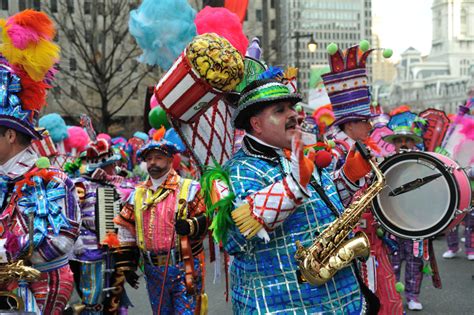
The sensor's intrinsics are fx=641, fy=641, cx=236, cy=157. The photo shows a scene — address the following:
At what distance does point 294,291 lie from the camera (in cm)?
302

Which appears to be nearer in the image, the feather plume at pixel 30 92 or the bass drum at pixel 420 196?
the feather plume at pixel 30 92

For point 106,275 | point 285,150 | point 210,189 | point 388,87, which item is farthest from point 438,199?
point 388,87

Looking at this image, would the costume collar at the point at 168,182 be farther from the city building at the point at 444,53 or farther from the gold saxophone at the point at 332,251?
the city building at the point at 444,53

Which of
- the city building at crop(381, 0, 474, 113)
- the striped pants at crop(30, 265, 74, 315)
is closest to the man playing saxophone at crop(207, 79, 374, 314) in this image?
the striped pants at crop(30, 265, 74, 315)

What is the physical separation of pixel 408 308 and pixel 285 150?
14.9 ft

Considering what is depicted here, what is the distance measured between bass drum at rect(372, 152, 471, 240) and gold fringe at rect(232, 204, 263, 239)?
1.75 metres

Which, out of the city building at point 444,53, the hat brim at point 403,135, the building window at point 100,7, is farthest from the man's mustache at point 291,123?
the city building at point 444,53

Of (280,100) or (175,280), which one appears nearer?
(280,100)

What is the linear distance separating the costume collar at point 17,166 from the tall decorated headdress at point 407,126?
550 centimetres

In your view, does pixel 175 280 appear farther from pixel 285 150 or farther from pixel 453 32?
pixel 453 32

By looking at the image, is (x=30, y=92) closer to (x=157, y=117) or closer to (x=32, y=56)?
Answer: (x=32, y=56)

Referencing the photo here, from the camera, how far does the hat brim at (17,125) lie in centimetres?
335

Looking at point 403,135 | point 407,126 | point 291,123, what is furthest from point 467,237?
point 291,123

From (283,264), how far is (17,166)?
1526 millimetres
